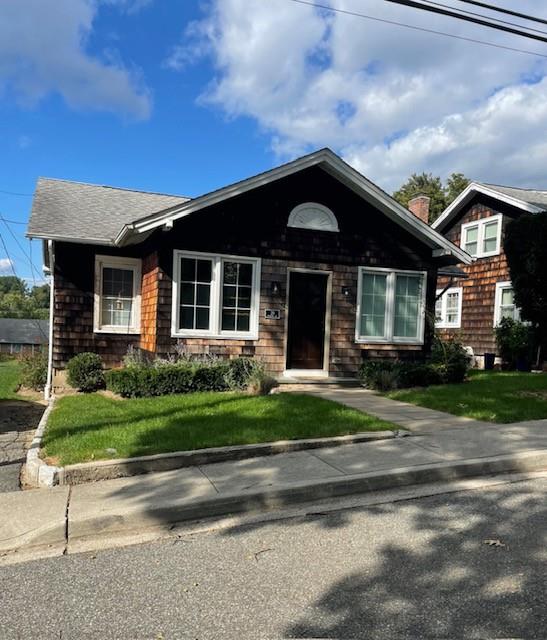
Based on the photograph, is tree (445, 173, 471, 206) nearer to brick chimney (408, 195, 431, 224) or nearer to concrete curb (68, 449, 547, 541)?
brick chimney (408, 195, 431, 224)

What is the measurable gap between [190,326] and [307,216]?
3.52 metres

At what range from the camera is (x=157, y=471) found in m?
5.59

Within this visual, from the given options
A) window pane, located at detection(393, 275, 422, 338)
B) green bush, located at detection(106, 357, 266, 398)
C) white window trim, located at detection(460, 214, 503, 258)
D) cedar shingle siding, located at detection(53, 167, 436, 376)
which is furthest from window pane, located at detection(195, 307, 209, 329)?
white window trim, located at detection(460, 214, 503, 258)

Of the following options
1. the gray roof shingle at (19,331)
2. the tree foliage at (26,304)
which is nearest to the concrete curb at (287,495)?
the gray roof shingle at (19,331)

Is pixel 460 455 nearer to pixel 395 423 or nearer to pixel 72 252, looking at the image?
pixel 395 423

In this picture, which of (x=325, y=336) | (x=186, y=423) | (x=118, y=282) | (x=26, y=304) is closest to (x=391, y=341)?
(x=325, y=336)

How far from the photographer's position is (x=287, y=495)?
483cm

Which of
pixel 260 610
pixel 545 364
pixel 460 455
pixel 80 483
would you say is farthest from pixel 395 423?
pixel 545 364

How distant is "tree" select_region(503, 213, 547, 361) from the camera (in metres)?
9.78

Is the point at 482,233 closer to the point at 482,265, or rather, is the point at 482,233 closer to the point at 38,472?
the point at 482,265

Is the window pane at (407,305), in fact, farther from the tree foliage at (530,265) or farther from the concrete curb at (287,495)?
the concrete curb at (287,495)

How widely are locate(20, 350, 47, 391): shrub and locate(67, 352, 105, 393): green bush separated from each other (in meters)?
2.11

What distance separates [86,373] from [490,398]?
25.6 ft

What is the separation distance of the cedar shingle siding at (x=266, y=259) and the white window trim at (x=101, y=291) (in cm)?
→ 12
